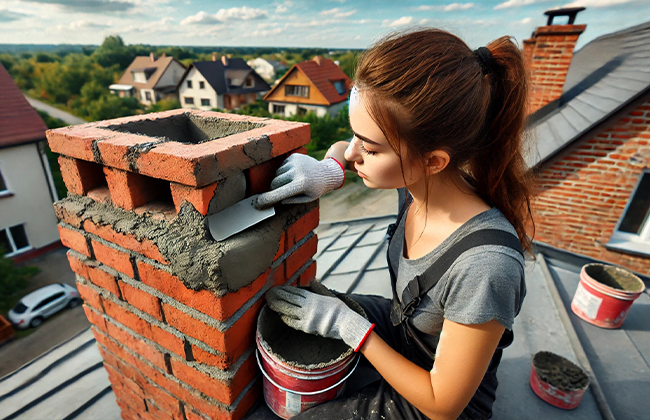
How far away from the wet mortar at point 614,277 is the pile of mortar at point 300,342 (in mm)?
3428

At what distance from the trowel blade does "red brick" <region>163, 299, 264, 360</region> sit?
315mm

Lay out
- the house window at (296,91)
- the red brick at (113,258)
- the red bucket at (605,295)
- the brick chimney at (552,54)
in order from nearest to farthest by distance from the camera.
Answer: the red brick at (113,258) < the red bucket at (605,295) < the brick chimney at (552,54) < the house window at (296,91)

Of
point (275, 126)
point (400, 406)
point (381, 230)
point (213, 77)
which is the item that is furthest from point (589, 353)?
point (213, 77)

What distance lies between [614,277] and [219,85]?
3114 cm

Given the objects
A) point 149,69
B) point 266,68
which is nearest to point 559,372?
point 149,69

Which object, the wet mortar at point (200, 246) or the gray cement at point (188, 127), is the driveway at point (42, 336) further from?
the wet mortar at point (200, 246)

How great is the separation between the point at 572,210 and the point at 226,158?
21.7 feet

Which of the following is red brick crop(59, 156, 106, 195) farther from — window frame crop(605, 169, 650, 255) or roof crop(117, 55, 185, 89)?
roof crop(117, 55, 185, 89)

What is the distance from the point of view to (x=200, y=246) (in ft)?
3.28

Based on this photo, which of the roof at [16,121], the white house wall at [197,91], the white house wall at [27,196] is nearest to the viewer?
the roof at [16,121]

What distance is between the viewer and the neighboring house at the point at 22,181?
10.9 meters

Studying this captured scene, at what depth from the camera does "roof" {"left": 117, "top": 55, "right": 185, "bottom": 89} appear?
105ft

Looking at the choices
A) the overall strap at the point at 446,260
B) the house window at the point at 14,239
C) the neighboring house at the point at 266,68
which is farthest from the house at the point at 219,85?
the overall strap at the point at 446,260

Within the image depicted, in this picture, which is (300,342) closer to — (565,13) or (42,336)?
(565,13)
